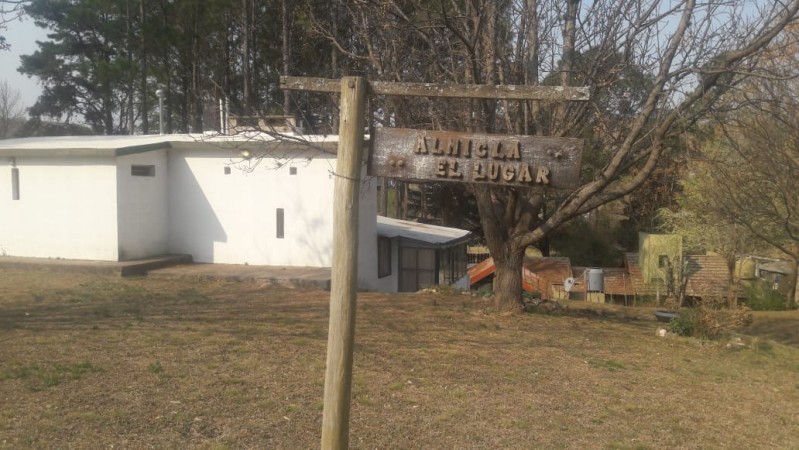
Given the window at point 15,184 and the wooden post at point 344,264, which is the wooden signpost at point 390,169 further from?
the window at point 15,184

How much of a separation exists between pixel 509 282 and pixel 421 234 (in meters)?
8.68

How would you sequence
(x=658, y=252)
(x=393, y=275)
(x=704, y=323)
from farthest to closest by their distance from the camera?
(x=658, y=252) → (x=393, y=275) → (x=704, y=323)

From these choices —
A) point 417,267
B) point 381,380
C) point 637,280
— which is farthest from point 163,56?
point 381,380

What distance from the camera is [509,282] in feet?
35.2

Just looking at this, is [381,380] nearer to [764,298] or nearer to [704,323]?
[704,323]

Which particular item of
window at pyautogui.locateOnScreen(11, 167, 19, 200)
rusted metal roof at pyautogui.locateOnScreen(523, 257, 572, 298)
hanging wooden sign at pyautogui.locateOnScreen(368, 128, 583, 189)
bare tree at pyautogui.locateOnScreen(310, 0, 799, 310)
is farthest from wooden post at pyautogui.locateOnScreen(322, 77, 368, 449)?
rusted metal roof at pyautogui.locateOnScreen(523, 257, 572, 298)

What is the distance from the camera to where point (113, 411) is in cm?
534

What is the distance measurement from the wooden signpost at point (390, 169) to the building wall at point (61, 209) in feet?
40.6

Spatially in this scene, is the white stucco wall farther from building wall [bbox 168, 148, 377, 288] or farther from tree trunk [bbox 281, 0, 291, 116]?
tree trunk [bbox 281, 0, 291, 116]

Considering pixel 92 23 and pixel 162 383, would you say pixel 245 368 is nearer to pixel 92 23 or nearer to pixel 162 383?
pixel 162 383

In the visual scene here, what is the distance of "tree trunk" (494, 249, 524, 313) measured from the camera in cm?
1063

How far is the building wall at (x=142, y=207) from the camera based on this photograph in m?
15.2

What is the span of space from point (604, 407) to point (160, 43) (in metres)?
22.8

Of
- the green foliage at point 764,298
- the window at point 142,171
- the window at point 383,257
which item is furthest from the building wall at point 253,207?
the green foliage at point 764,298
